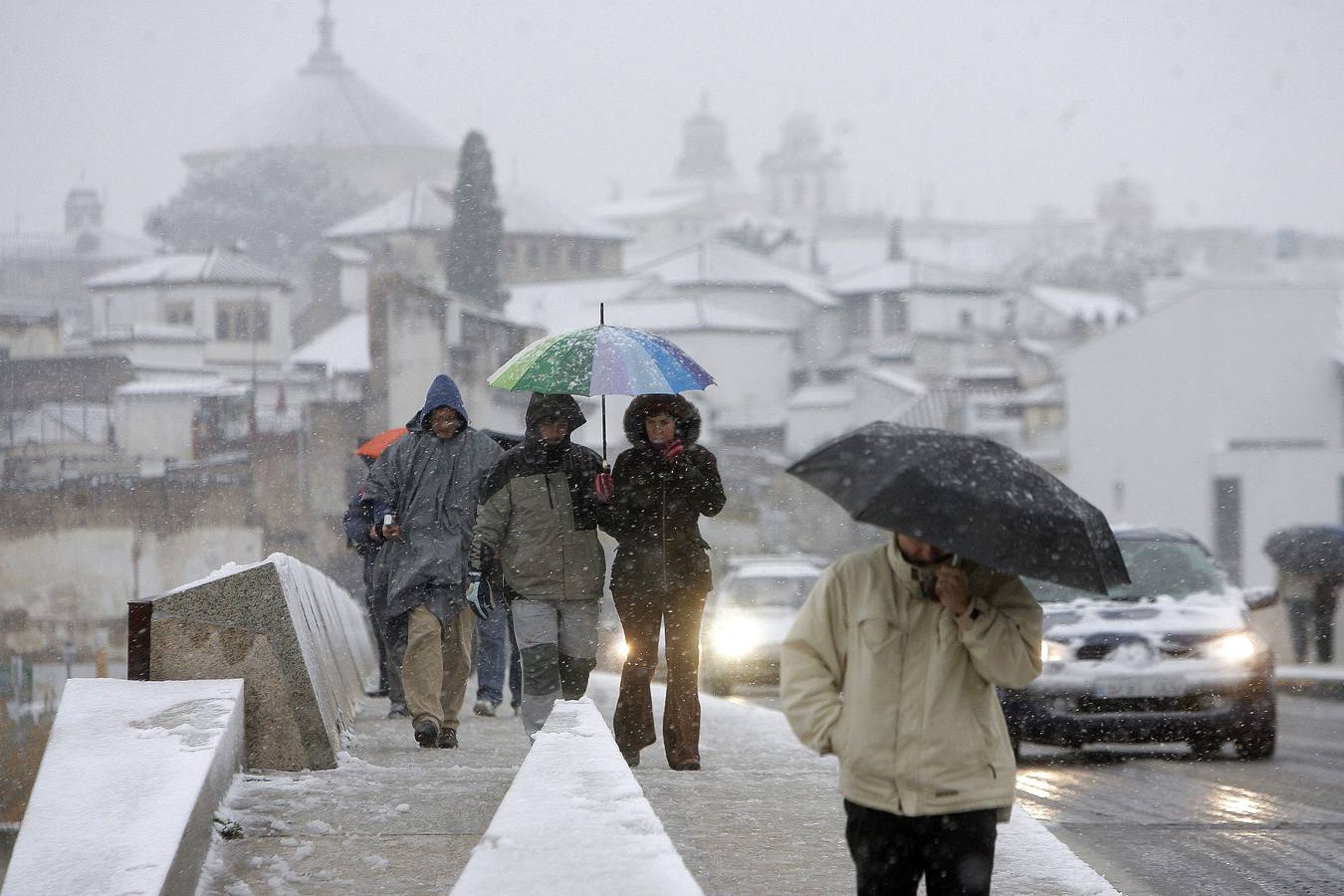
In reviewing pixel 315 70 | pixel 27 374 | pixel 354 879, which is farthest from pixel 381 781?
pixel 315 70

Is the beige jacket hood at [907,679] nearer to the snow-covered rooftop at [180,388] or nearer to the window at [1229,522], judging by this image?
the window at [1229,522]

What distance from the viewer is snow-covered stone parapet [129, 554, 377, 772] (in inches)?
282

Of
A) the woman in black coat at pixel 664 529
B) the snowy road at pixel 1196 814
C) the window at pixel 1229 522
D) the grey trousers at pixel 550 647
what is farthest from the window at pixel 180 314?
the woman in black coat at pixel 664 529

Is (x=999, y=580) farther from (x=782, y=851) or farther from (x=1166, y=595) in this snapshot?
(x=1166, y=595)

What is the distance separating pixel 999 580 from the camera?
450 centimetres

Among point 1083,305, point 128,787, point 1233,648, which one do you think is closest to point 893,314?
point 1083,305

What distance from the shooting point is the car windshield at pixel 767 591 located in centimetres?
2280

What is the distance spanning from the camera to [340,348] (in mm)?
91125

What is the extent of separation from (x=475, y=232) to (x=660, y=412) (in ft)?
242

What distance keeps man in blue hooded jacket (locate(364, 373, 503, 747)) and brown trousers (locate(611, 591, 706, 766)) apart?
1.04 m

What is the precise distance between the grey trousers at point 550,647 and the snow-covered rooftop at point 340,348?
253ft

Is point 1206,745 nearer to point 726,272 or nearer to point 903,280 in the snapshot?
point 726,272

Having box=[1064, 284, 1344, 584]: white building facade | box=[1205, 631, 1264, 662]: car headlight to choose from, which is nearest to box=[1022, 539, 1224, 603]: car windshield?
box=[1205, 631, 1264, 662]: car headlight

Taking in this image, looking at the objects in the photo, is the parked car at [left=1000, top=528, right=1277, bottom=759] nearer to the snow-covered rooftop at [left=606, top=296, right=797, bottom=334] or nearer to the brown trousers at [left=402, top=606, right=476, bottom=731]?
the brown trousers at [left=402, top=606, right=476, bottom=731]
